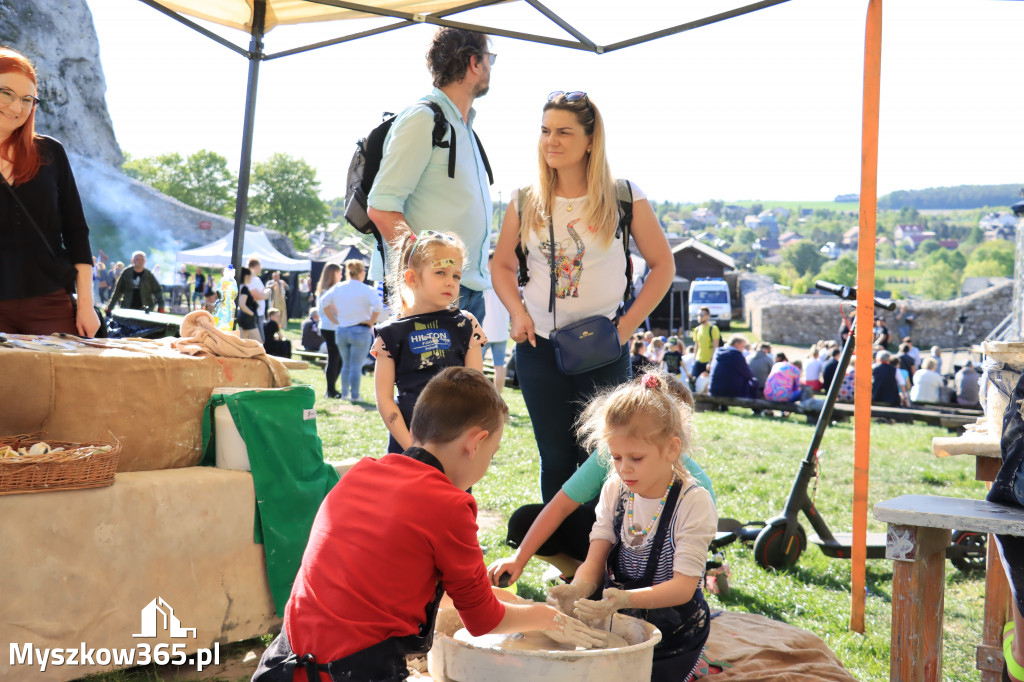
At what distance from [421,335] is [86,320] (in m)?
1.35

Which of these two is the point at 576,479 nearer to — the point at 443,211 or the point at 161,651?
the point at 443,211

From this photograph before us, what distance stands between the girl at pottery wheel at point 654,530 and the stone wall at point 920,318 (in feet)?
120

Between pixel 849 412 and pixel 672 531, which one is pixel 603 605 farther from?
pixel 849 412

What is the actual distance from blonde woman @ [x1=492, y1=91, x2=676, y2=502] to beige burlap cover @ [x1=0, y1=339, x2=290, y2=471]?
1081 mm

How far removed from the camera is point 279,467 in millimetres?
2809

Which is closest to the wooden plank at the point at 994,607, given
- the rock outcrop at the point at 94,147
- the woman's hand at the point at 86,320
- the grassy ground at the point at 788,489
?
the grassy ground at the point at 788,489

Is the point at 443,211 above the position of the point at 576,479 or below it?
above

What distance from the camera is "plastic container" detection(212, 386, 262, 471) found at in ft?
9.16

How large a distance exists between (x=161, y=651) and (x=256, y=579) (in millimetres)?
361

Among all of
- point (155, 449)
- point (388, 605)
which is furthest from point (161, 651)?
point (388, 605)

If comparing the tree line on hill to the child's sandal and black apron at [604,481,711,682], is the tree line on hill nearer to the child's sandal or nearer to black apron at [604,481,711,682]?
the child's sandal

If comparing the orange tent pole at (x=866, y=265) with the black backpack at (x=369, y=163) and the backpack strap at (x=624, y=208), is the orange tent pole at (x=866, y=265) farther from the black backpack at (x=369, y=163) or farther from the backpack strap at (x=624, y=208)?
the black backpack at (x=369, y=163)

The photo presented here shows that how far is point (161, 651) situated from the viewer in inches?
96.6

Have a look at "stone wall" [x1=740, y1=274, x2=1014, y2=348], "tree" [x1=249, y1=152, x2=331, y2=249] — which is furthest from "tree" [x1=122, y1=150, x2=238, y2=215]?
"stone wall" [x1=740, y1=274, x2=1014, y2=348]
